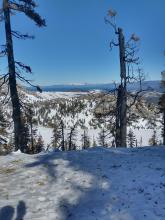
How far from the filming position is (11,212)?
1023 centimetres

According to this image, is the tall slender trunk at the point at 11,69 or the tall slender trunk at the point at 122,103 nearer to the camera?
the tall slender trunk at the point at 11,69

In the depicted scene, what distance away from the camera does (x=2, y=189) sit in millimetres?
12070

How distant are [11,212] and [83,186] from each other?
2.70 m

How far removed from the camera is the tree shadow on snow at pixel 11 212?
9.95 metres

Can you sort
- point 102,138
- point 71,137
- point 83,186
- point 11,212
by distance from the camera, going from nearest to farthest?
point 11,212 → point 83,186 → point 102,138 → point 71,137

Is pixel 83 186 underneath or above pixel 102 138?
above

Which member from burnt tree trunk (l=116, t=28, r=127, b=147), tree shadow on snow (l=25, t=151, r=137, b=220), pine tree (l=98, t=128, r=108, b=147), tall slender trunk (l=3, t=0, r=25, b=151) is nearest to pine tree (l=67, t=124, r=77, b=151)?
pine tree (l=98, t=128, r=108, b=147)

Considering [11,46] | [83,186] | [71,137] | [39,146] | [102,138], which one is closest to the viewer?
[83,186]

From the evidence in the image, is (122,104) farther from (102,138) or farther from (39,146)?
(102,138)

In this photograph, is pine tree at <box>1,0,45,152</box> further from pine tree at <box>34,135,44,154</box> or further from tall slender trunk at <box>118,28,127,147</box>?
pine tree at <box>34,135,44,154</box>

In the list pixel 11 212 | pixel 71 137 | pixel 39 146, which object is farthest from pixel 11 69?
pixel 71 137

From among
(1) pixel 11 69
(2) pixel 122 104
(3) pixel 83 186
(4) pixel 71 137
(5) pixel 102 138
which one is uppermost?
(1) pixel 11 69

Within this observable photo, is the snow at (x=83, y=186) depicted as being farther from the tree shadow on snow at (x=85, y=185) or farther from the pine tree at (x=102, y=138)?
the pine tree at (x=102, y=138)

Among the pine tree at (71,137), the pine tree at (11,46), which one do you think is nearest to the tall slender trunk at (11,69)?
the pine tree at (11,46)
